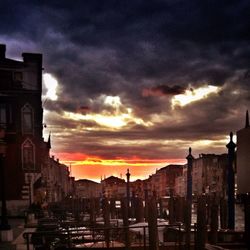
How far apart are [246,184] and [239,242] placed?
39.7m

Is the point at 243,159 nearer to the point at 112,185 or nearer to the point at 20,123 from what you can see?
the point at 20,123

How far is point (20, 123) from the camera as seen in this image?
29.2m

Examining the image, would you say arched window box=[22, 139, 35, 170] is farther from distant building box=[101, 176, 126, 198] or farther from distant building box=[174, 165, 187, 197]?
distant building box=[101, 176, 126, 198]

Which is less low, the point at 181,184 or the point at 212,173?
the point at 212,173

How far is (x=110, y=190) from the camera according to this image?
14762 centimetres

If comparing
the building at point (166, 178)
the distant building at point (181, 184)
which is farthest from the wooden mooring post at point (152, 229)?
the building at point (166, 178)

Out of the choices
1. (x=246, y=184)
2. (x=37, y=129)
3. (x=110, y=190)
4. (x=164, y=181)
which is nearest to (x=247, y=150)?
(x=246, y=184)

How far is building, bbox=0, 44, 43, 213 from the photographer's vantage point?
28.5 meters

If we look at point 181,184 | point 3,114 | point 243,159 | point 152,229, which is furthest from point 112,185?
point 152,229

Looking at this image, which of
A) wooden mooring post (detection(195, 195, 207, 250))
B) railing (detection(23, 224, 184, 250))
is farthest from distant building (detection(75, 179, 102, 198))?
wooden mooring post (detection(195, 195, 207, 250))

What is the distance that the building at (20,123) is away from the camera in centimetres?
2853

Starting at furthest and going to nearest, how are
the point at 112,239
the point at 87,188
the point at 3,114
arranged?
the point at 87,188 → the point at 3,114 → the point at 112,239

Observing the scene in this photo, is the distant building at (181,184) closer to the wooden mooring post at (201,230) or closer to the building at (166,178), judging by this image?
the building at (166,178)

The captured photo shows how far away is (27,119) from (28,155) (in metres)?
2.82
